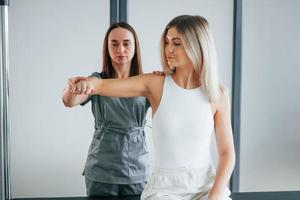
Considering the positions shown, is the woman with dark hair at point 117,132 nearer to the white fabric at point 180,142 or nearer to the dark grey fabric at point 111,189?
the dark grey fabric at point 111,189

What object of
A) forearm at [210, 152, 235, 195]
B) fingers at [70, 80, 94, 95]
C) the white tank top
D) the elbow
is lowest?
forearm at [210, 152, 235, 195]

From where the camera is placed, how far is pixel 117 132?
68.1 inches

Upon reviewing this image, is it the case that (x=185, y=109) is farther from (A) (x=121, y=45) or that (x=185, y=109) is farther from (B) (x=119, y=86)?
(A) (x=121, y=45)

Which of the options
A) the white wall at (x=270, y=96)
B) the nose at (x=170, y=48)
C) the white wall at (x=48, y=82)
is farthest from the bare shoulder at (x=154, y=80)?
the white wall at (x=270, y=96)

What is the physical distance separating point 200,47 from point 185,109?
0.21 m

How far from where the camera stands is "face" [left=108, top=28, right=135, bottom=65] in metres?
1.71

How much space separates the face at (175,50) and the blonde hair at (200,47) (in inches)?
0.6

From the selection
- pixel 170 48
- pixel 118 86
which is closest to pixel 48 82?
pixel 118 86

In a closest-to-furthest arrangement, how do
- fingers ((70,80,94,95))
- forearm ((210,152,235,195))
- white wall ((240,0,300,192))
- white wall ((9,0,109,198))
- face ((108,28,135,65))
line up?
1. fingers ((70,80,94,95))
2. forearm ((210,152,235,195))
3. face ((108,28,135,65))
4. white wall ((9,0,109,198))
5. white wall ((240,0,300,192))

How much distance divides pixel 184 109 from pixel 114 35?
51 cm

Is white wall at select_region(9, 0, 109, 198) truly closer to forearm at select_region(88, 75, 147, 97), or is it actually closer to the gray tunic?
the gray tunic

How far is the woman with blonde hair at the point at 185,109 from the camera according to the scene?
1.38m

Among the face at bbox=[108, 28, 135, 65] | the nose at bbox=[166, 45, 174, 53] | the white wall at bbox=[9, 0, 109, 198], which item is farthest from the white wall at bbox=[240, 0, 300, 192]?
the nose at bbox=[166, 45, 174, 53]

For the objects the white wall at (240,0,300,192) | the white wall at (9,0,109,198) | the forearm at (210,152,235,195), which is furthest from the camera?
the white wall at (240,0,300,192)
